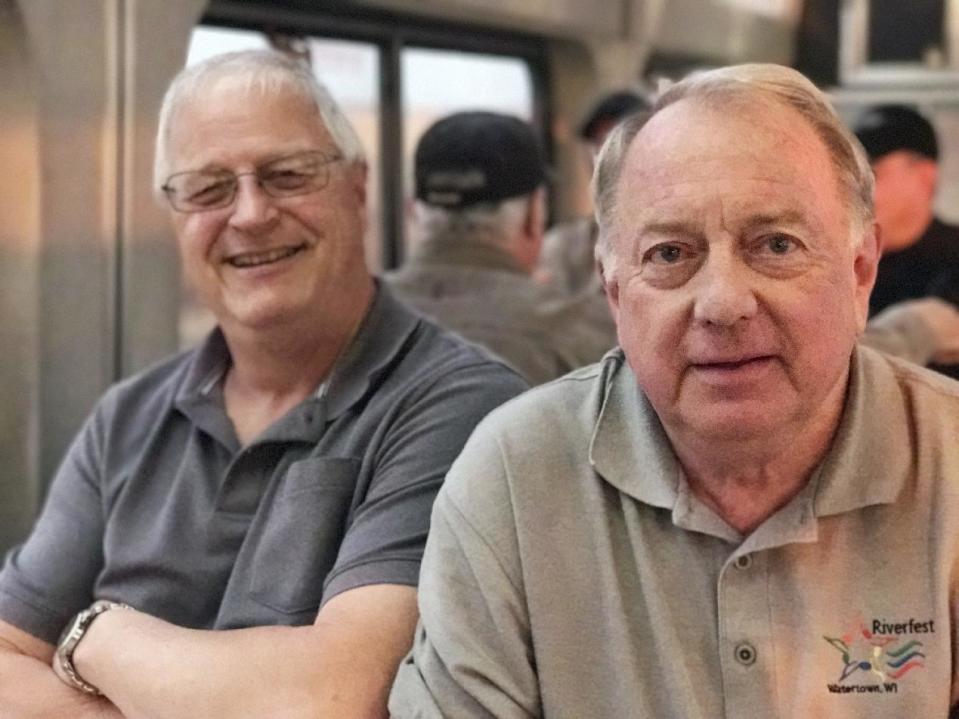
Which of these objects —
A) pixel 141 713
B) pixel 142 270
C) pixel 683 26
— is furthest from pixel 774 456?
pixel 683 26

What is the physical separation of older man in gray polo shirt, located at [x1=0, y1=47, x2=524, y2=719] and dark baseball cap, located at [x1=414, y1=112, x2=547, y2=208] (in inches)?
30.1

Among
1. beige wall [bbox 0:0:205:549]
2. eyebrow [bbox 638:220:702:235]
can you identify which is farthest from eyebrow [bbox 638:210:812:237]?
beige wall [bbox 0:0:205:549]

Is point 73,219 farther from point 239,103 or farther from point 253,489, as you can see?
point 253,489

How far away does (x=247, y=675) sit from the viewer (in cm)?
151

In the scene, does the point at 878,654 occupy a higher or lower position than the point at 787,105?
lower

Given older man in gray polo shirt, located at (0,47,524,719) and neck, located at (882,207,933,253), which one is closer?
older man in gray polo shirt, located at (0,47,524,719)

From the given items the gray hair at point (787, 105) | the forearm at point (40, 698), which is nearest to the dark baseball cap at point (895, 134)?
the gray hair at point (787, 105)

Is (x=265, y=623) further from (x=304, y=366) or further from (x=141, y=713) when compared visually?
(x=304, y=366)

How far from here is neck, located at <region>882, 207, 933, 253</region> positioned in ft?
9.18

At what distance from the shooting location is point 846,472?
1254 mm

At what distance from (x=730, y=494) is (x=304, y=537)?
62cm

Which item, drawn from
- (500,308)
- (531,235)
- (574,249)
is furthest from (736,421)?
(574,249)

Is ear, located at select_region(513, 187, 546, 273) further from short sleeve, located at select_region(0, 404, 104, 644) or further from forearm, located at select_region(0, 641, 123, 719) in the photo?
forearm, located at select_region(0, 641, 123, 719)

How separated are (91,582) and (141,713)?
0.36 m
